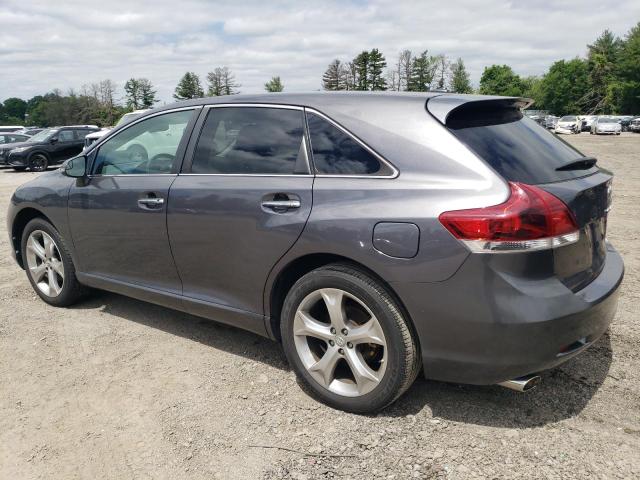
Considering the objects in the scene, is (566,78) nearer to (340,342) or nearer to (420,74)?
(420,74)

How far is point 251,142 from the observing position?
10.7ft

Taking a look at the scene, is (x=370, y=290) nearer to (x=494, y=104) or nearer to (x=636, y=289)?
(x=494, y=104)

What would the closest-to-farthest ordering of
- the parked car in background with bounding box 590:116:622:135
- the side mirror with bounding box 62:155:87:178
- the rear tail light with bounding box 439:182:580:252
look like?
the rear tail light with bounding box 439:182:580:252 < the side mirror with bounding box 62:155:87:178 < the parked car in background with bounding box 590:116:622:135

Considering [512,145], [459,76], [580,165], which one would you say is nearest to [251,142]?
[512,145]

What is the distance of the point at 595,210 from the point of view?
269 centimetres

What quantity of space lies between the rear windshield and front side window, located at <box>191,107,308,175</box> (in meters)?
0.90

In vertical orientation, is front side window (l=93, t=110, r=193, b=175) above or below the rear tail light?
above

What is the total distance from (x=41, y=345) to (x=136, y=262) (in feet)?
3.10

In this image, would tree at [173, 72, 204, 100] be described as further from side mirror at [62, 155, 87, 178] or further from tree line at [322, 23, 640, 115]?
side mirror at [62, 155, 87, 178]

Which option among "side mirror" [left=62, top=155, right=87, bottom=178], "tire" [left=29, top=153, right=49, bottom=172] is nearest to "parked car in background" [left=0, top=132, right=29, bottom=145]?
"tire" [left=29, top=153, right=49, bottom=172]

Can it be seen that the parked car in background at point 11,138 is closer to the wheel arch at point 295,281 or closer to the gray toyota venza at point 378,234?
the gray toyota venza at point 378,234

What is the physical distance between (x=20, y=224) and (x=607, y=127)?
43.8 meters

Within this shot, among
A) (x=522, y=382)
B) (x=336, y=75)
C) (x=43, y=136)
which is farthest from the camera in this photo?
(x=336, y=75)

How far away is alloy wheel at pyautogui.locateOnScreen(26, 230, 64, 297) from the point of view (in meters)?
4.56
